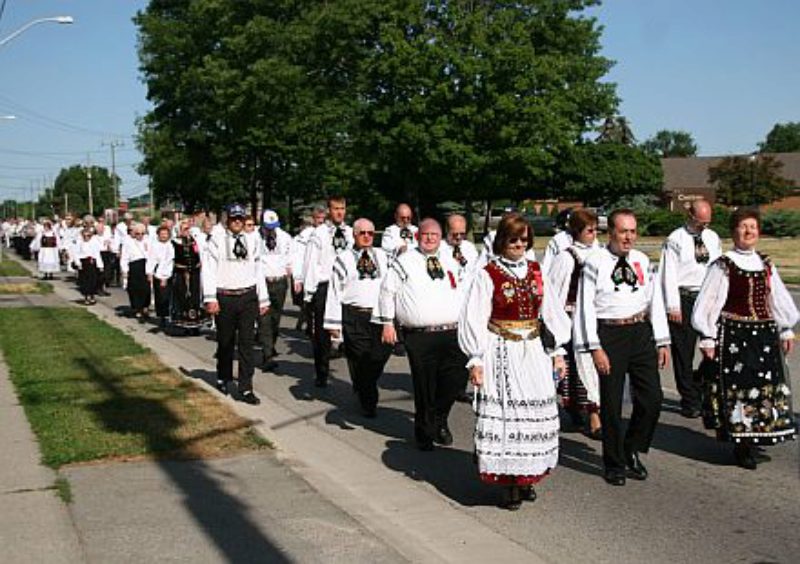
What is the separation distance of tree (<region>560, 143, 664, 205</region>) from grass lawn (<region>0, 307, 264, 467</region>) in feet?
154

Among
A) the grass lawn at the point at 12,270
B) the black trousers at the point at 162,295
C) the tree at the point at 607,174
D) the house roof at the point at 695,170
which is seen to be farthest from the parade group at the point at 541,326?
the house roof at the point at 695,170

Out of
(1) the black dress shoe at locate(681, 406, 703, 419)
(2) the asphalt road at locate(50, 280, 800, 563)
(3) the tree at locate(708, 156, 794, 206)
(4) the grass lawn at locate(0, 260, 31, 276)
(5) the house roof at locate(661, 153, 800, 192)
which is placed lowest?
(2) the asphalt road at locate(50, 280, 800, 563)

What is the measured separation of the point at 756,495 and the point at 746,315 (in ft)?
4.34

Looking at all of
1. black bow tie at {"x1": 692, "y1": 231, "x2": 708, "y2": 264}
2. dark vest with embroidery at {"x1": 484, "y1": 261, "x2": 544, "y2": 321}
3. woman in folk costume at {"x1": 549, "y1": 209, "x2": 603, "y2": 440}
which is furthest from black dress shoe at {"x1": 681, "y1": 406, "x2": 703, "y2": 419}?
dark vest with embroidery at {"x1": 484, "y1": 261, "x2": 544, "y2": 321}

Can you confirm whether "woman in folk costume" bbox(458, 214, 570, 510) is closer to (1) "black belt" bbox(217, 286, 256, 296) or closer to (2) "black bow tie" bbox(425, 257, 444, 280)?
(2) "black bow tie" bbox(425, 257, 444, 280)

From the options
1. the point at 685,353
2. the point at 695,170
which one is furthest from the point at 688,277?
the point at 695,170

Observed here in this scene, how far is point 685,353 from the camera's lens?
9.21 m

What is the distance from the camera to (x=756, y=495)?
21.4 ft

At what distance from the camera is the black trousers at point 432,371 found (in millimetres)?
7875

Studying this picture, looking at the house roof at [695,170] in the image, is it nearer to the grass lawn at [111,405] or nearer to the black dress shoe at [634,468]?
the grass lawn at [111,405]

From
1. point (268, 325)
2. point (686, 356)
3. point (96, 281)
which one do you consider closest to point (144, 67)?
point (96, 281)

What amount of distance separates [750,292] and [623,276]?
101 centimetres

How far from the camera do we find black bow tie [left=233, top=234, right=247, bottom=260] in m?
10.2

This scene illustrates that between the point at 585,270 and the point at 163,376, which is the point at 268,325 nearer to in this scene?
the point at 163,376
